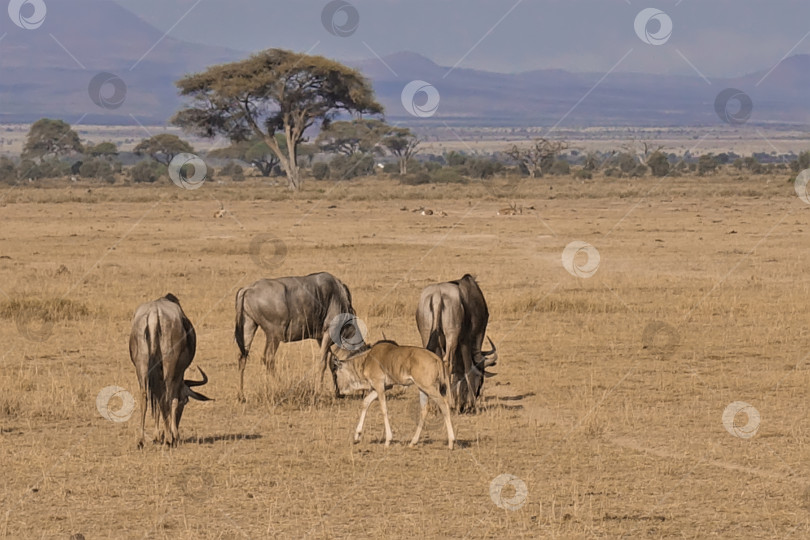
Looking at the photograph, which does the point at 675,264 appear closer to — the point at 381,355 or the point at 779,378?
the point at 779,378

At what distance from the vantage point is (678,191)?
167 feet

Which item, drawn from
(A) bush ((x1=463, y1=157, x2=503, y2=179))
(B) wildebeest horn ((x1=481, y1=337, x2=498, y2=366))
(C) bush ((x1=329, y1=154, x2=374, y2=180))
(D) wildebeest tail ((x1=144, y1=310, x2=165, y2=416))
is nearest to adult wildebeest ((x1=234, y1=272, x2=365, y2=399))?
(B) wildebeest horn ((x1=481, y1=337, x2=498, y2=366))

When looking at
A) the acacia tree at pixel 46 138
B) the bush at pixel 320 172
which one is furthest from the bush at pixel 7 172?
the bush at pixel 320 172

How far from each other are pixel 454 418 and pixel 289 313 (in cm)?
196

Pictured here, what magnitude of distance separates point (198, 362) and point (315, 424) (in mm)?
3422

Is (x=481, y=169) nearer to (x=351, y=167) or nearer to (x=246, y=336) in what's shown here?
(x=351, y=167)

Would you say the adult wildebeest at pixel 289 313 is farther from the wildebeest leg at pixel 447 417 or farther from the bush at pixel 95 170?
the bush at pixel 95 170

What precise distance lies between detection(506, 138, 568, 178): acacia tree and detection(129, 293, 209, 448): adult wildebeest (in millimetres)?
62613

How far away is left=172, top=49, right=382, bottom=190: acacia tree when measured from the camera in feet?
172

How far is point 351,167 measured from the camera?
7969 cm

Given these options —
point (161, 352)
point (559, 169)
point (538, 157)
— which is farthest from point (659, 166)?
point (161, 352)

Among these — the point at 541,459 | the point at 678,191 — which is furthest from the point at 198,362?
the point at 678,191

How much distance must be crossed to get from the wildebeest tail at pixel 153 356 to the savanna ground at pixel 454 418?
48 cm

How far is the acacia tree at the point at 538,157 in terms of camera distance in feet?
243
